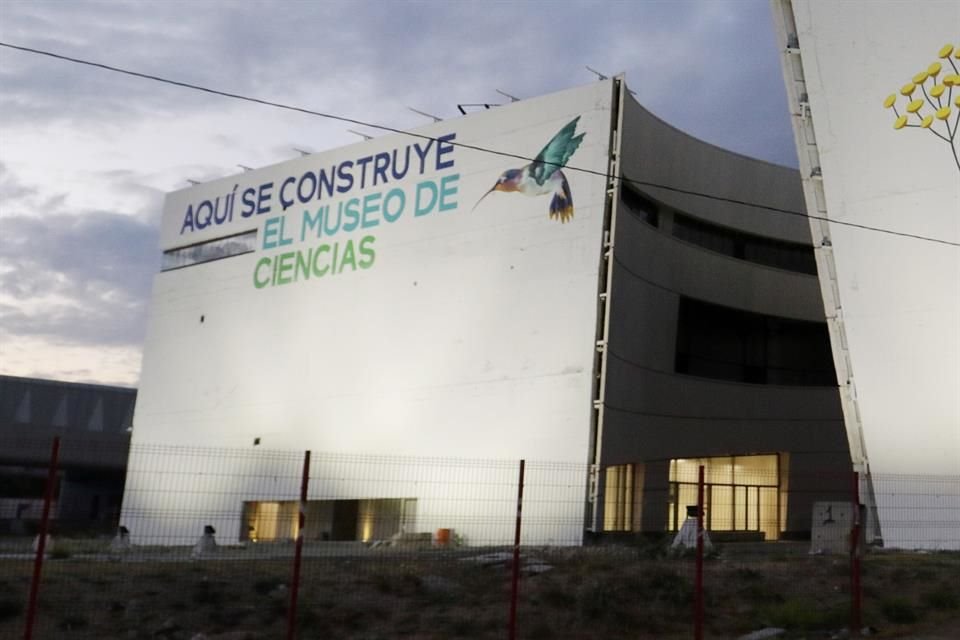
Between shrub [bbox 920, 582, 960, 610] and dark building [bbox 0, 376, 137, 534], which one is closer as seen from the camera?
shrub [bbox 920, 582, 960, 610]

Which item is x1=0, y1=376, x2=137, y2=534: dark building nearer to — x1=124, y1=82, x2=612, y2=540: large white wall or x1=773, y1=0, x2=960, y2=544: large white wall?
x1=124, y1=82, x2=612, y2=540: large white wall

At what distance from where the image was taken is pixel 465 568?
804 inches

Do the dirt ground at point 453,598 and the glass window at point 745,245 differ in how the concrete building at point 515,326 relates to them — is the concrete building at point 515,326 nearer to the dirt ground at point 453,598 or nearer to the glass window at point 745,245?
the glass window at point 745,245

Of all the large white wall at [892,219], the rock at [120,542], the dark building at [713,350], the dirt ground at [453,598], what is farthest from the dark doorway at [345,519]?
the large white wall at [892,219]

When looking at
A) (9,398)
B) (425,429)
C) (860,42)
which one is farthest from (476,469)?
(9,398)

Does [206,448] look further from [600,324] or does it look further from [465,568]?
[465,568]

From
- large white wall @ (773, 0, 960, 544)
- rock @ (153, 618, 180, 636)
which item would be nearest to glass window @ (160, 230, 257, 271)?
large white wall @ (773, 0, 960, 544)

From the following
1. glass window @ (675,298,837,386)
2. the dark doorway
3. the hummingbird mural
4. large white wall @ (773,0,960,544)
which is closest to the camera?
large white wall @ (773,0,960,544)

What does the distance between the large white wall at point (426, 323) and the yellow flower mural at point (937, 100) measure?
1040 cm

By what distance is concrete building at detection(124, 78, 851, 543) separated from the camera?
34.2 m

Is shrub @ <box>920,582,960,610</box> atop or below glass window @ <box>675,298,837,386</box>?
below

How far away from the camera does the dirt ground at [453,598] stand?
15773mm

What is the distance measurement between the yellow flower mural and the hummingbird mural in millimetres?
11288

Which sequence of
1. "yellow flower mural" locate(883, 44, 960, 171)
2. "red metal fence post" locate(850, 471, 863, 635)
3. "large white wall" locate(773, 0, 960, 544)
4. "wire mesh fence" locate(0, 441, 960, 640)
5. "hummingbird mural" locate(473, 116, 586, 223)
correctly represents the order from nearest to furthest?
"red metal fence post" locate(850, 471, 863, 635) → "wire mesh fence" locate(0, 441, 960, 640) → "yellow flower mural" locate(883, 44, 960, 171) → "large white wall" locate(773, 0, 960, 544) → "hummingbird mural" locate(473, 116, 586, 223)
